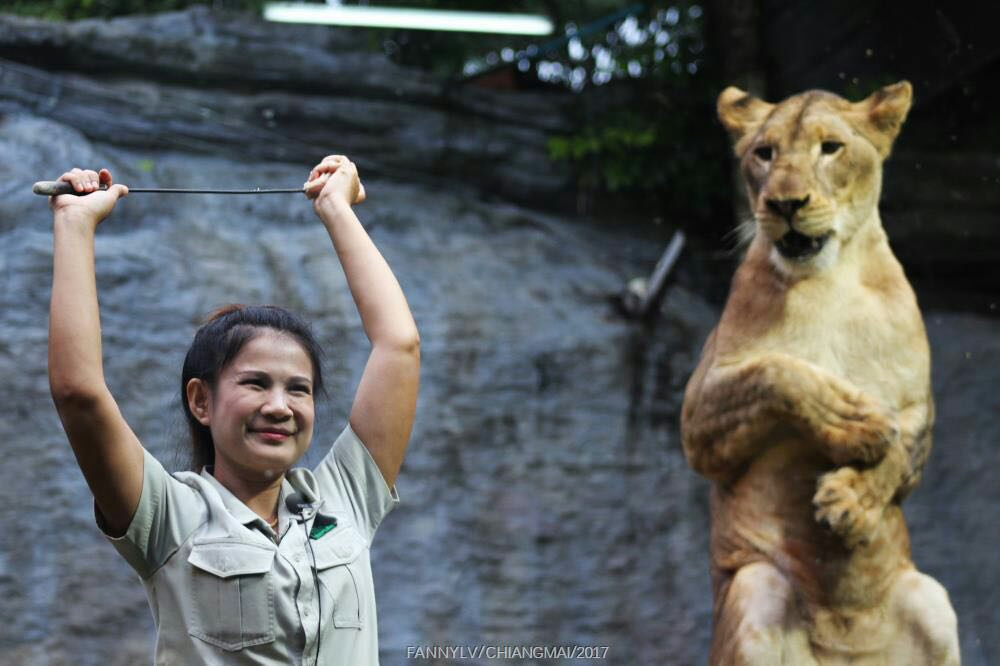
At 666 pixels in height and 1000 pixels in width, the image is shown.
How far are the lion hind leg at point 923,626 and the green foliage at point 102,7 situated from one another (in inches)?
134

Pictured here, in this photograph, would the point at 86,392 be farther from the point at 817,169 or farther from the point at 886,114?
the point at 886,114

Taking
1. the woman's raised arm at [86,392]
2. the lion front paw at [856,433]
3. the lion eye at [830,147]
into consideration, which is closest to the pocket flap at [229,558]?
the woman's raised arm at [86,392]

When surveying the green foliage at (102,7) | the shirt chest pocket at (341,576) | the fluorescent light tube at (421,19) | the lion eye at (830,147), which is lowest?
the shirt chest pocket at (341,576)

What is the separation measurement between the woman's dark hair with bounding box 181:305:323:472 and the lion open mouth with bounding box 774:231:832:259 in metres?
1.42

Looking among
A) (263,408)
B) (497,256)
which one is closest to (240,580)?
(263,408)

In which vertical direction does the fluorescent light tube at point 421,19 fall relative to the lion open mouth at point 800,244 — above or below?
above

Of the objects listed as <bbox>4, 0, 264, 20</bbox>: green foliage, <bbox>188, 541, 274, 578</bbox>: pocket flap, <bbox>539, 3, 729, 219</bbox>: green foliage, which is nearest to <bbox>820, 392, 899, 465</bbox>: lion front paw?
<bbox>188, 541, 274, 578</bbox>: pocket flap

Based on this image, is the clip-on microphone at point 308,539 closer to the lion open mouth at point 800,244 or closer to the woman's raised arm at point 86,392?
the woman's raised arm at point 86,392

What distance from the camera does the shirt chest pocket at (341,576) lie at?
1.69 meters

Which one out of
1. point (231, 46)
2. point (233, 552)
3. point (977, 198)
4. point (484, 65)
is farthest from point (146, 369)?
point (977, 198)

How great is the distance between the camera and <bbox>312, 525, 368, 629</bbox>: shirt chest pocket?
5.55 ft

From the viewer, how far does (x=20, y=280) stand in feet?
13.8

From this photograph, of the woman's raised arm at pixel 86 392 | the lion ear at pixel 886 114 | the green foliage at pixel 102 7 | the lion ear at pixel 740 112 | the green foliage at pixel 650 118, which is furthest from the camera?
the green foliage at pixel 650 118

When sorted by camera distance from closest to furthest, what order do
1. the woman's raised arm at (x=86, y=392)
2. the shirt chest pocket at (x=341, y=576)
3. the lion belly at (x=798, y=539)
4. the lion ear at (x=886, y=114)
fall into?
the woman's raised arm at (x=86, y=392) → the shirt chest pocket at (x=341, y=576) → the lion belly at (x=798, y=539) → the lion ear at (x=886, y=114)
